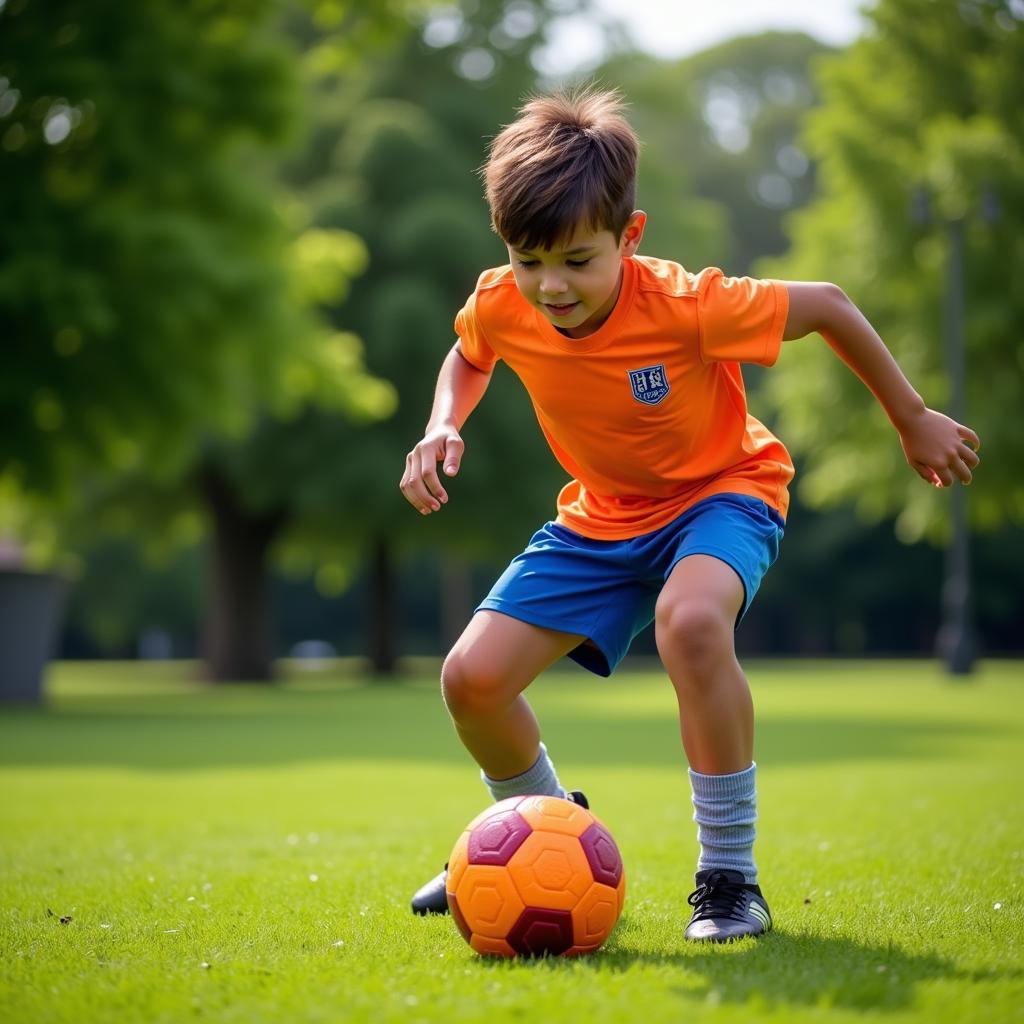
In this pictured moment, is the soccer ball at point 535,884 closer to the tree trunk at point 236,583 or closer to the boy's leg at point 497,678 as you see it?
the boy's leg at point 497,678

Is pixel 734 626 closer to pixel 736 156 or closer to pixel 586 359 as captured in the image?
pixel 586 359

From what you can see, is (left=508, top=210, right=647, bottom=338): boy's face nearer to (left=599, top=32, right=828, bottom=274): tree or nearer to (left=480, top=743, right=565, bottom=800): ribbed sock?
(left=480, top=743, right=565, bottom=800): ribbed sock

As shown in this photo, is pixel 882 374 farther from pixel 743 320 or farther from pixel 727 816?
pixel 727 816

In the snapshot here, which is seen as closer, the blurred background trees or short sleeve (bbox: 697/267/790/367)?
short sleeve (bbox: 697/267/790/367)

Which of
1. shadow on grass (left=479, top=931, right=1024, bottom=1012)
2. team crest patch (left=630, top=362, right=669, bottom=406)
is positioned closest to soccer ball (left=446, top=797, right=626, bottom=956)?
shadow on grass (left=479, top=931, right=1024, bottom=1012)

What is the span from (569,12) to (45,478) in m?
18.0

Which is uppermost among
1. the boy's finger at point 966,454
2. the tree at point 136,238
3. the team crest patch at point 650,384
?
the tree at point 136,238

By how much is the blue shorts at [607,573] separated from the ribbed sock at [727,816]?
20.0 inches

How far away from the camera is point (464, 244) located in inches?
1067

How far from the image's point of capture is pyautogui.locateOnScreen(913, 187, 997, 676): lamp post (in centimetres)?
2167

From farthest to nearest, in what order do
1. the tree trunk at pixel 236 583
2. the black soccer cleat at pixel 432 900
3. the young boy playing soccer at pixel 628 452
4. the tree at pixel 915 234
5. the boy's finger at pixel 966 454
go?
the tree trunk at pixel 236 583, the tree at pixel 915 234, the black soccer cleat at pixel 432 900, the boy's finger at pixel 966 454, the young boy playing soccer at pixel 628 452

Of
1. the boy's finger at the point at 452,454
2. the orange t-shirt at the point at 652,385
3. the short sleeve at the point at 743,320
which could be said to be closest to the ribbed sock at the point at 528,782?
the orange t-shirt at the point at 652,385

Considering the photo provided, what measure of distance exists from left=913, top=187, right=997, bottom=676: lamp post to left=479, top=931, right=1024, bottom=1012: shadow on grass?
19.0 m

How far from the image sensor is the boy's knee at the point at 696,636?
3.73m
